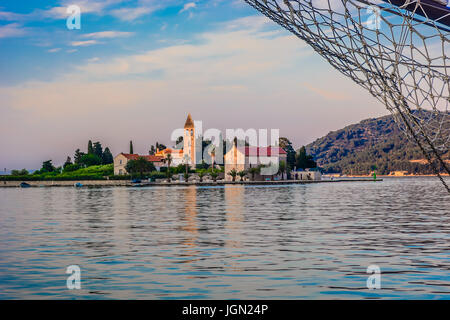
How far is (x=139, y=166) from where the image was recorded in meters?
126

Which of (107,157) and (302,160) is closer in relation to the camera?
(302,160)

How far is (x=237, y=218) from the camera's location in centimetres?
3086

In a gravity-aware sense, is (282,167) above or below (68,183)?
above

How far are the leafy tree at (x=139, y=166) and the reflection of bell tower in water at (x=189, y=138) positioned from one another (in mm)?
16956

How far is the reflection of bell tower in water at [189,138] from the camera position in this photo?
486 ft

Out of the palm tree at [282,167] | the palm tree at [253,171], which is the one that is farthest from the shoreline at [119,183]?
the palm tree at [253,171]

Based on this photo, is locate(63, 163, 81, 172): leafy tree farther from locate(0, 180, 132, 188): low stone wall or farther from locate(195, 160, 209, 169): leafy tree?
locate(195, 160, 209, 169): leafy tree

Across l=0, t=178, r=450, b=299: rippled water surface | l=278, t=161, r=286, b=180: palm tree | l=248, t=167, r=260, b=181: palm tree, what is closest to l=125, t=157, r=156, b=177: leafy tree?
l=248, t=167, r=260, b=181: palm tree

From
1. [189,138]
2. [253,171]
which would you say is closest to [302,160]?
[253,171]

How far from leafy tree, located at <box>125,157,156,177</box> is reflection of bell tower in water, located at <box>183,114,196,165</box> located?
1696cm

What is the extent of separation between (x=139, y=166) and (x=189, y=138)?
28425 mm

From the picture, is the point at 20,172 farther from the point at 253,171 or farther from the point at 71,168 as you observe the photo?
the point at 253,171
